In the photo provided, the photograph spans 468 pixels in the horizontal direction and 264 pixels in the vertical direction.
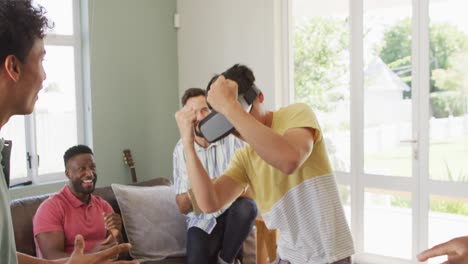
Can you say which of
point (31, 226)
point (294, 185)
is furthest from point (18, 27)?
point (31, 226)

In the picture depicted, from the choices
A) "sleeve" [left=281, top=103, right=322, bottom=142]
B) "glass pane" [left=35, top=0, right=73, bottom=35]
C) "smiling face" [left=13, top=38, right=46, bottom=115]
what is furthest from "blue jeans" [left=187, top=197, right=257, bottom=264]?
"glass pane" [left=35, top=0, right=73, bottom=35]

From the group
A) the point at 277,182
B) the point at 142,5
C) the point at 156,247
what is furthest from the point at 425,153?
the point at 142,5

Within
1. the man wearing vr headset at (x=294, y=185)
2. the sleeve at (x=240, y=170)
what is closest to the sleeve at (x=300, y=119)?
the man wearing vr headset at (x=294, y=185)

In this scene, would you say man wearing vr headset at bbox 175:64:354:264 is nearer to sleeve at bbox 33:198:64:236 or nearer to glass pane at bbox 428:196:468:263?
sleeve at bbox 33:198:64:236

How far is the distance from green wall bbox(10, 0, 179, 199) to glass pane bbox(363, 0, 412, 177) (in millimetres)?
1701

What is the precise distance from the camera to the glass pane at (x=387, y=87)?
3.30 metres

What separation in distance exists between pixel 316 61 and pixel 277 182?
2350mm

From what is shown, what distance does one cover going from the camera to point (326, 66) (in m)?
3.67

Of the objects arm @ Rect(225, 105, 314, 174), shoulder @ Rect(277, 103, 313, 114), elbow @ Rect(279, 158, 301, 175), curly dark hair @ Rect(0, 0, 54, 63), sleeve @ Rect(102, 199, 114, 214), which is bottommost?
sleeve @ Rect(102, 199, 114, 214)

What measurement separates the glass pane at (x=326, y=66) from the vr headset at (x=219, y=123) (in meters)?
2.19

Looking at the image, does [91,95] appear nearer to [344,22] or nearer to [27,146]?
[27,146]

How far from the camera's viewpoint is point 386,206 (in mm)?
3436

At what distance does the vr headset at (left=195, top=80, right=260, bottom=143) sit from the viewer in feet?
4.70

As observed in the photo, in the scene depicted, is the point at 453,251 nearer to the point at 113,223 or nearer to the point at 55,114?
the point at 113,223
